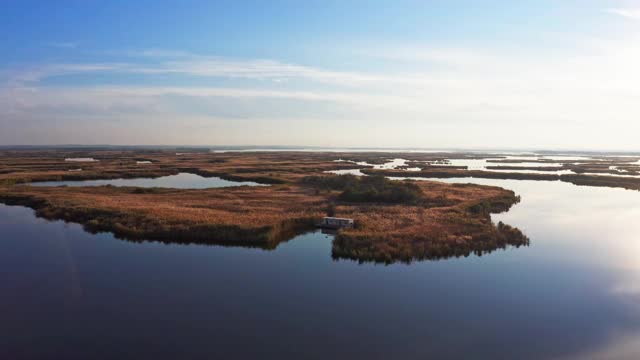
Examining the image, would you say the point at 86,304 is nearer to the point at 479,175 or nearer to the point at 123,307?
the point at 123,307

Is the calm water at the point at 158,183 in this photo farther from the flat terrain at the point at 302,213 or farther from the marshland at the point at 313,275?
the marshland at the point at 313,275

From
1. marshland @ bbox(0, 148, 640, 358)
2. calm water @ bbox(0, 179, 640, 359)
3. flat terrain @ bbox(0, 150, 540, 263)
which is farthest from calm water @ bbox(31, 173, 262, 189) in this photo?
calm water @ bbox(0, 179, 640, 359)

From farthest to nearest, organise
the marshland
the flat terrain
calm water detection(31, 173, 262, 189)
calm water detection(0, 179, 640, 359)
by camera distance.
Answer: calm water detection(31, 173, 262, 189), the flat terrain, the marshland, calm water detection(0, 179, 640, 359)

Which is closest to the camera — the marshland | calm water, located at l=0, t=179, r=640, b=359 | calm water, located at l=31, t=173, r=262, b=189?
calm water, located at l=0, t=179, r=640, b=359

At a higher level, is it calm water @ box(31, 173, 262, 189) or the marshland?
calm water @ box(31, 173, 262, 189)

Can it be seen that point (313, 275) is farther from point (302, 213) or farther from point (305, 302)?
point (302, 213)

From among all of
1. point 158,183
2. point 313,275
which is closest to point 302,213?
point 313,275

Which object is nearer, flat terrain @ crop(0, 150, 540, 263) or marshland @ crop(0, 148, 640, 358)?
marshland @ crop(0, 148, 640, 358)

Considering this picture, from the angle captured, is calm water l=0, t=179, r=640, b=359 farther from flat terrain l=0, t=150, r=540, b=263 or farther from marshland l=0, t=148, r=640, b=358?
flat terrain l=0, t=150, r=540, b=263

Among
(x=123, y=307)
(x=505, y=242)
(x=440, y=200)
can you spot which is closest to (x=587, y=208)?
(x=440, y=200)
